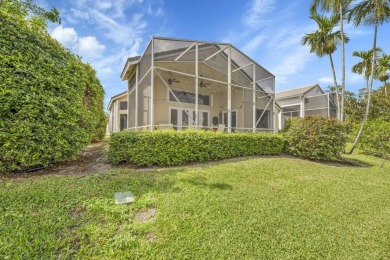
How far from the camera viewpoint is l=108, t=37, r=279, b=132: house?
8797 millimetres

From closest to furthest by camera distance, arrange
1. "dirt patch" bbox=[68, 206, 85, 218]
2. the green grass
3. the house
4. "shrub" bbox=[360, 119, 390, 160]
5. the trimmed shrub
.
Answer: the green grass, "dirt patch" bbox=[68, 206, 85, 218], the trimmed shrub, the house, "shrub" bbox=[360, 119, 390, 160]

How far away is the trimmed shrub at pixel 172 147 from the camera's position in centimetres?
571

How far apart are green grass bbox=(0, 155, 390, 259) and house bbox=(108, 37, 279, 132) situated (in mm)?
4188

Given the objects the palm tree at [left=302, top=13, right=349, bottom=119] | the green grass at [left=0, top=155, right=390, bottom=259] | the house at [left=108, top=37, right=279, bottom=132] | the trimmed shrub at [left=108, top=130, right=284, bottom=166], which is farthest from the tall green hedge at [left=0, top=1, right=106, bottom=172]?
the palm tree at [left=302, top=13, right=349, bottom=119]

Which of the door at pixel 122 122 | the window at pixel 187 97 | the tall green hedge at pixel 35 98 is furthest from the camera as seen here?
the door at pixel 122 122

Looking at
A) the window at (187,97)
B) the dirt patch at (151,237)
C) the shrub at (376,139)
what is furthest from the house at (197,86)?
the shrub at (376,139)

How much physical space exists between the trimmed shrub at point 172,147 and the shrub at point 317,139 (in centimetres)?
290

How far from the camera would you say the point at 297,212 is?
3506 mm

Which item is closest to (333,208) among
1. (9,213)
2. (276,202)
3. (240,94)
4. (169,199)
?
(276,202)

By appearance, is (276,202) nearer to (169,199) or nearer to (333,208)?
(333,208)

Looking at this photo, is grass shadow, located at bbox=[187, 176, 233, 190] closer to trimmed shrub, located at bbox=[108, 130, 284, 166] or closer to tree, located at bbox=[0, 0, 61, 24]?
trimmed shrub, located at bbox=[108, 130, 284, 166]

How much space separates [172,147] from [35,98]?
12.1ft

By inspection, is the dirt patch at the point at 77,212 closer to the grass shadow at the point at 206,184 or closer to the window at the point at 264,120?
the grass shadow at the point at 206,184

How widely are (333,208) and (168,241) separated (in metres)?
3.39
